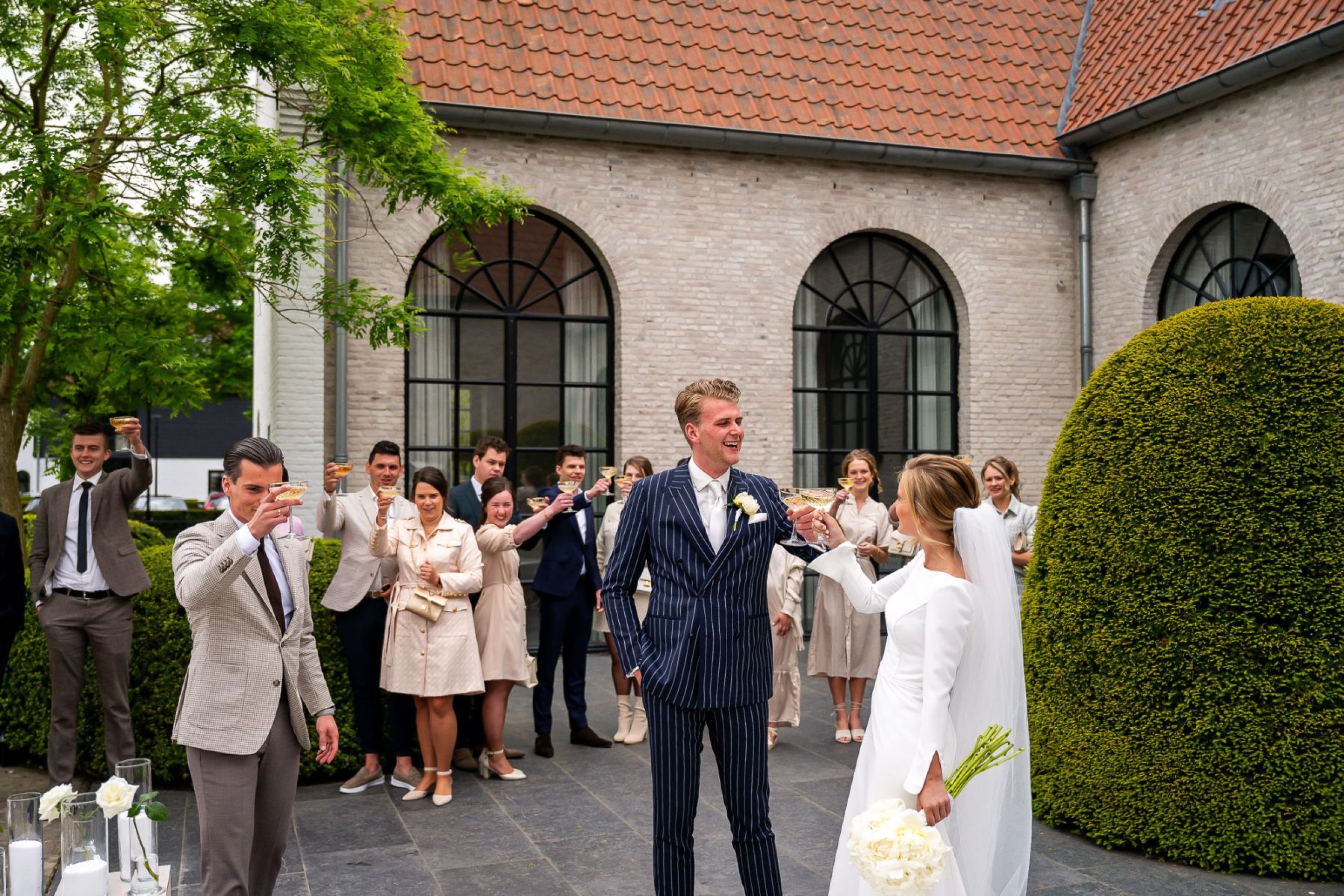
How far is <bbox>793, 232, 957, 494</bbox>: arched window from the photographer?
46.3ft

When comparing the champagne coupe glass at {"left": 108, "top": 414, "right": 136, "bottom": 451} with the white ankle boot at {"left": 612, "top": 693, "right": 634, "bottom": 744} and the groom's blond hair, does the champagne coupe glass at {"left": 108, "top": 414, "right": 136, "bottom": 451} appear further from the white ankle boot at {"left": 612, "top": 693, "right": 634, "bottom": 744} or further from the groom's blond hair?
the white ankle boot at {"left": 612, "top": 693, "right": 634, "bottom": 744}

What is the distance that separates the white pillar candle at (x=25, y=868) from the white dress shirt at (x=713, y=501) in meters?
2.46

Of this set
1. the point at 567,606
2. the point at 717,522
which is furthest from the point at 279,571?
the point at 567,606

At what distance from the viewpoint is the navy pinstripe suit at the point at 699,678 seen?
4.36m

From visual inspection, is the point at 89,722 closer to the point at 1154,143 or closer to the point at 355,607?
the point at 355,607

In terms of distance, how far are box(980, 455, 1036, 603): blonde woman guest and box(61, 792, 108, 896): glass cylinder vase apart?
6935 mm

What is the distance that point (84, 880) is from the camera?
3387 millimetres

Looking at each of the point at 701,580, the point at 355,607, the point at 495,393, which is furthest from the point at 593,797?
the point at 495,393

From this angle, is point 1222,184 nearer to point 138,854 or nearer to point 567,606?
point 567,606

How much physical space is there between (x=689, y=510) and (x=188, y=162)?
18.6ft

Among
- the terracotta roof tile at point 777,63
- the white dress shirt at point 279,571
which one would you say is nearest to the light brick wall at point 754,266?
the terracotta roof tile at point 777,63

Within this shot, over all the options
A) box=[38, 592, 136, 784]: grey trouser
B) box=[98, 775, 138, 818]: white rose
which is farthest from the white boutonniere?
box=[38, 592, 136, 784]: grey trouser

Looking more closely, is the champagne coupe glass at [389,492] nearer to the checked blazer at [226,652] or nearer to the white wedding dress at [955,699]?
the checked blazer at [226,652]

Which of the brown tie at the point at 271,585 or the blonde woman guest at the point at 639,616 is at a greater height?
the brown tie at the point at 271,585
